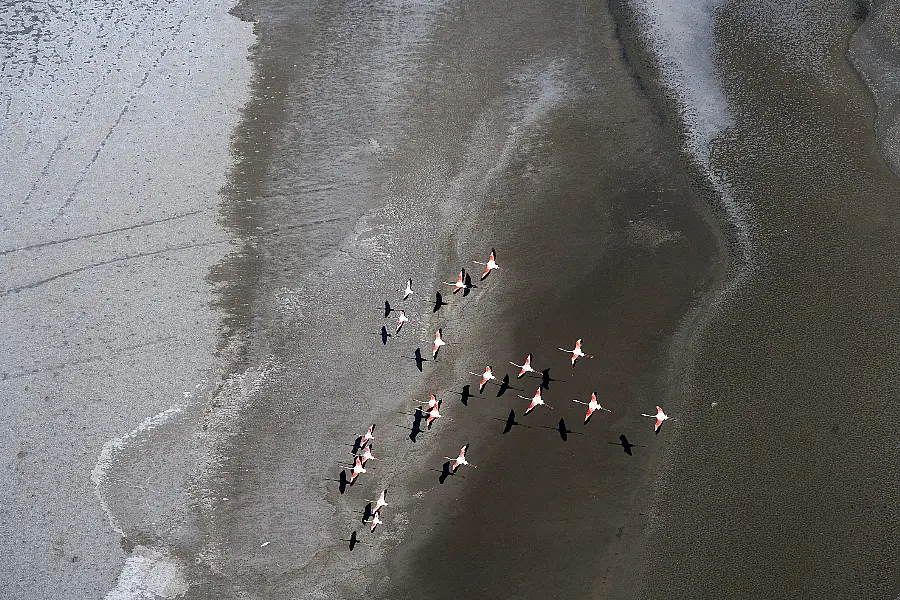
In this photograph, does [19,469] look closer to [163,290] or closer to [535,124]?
[163,290]

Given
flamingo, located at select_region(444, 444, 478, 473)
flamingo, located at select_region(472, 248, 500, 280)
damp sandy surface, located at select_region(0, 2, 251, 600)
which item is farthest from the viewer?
flamingo, located at select_region(472, 248, 500, 280)

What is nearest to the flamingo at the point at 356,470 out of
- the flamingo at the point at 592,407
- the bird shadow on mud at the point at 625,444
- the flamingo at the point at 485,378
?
the flamingo at the point at 485,378

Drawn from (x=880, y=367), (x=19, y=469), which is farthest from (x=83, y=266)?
(x=880, y=367)

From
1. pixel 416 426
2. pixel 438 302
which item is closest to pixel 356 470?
pixel 416 426

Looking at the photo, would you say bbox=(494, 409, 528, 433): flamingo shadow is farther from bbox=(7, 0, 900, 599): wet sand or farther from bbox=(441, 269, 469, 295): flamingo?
bbox=(441, 269, 469, 295): flamingo

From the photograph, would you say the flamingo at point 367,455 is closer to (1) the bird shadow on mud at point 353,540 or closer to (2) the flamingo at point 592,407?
(1) the bird shadow on mud at point 353,540

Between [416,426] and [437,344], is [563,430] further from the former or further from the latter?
[437,344]

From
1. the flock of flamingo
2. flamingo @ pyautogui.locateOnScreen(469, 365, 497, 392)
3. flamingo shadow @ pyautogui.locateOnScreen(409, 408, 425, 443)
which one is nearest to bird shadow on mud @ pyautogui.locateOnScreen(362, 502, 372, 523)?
the flock of flamingo

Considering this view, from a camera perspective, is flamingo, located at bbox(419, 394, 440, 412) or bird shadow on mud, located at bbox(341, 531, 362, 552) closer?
bird shadow on mud, located at bbox(341, 531, 362, 552)
